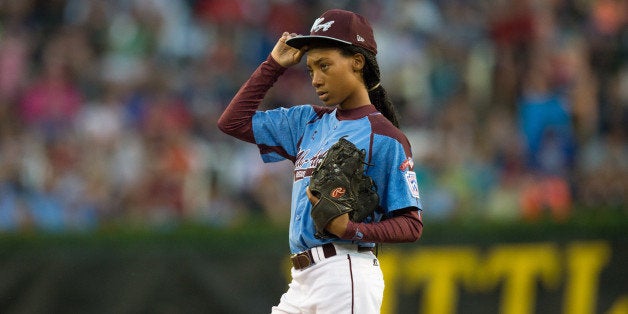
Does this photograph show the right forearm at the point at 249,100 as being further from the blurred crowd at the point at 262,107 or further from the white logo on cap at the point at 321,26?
the blurred crowd at the point at 262,107

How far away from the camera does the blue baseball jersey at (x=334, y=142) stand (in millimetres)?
4504

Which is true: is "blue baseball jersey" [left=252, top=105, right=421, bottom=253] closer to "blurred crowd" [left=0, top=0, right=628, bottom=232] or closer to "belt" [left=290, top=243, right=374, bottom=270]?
"belt" [left=290, top=243, right=374, bottom=270]

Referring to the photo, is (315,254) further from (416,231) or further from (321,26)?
(321,26)

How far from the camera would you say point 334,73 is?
4.58 metres

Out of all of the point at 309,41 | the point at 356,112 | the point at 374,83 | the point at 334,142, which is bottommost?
the point at 334,142

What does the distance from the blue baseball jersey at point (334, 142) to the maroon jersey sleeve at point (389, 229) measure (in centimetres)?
5

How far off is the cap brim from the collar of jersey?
1.03ft

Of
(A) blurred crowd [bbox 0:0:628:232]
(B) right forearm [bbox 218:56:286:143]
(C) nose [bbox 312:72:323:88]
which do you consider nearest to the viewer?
(C) nose [bbox 312:72:323:88]

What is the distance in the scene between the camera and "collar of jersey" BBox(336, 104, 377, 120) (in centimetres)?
465

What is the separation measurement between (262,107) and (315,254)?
6.20 meters

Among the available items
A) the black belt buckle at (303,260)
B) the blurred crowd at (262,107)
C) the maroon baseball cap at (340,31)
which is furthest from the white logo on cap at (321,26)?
the blurred crowd at (262,107)

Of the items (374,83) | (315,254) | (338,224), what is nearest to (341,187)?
(338,224)

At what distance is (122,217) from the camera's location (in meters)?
9.70

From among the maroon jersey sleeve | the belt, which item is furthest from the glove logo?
the belt
